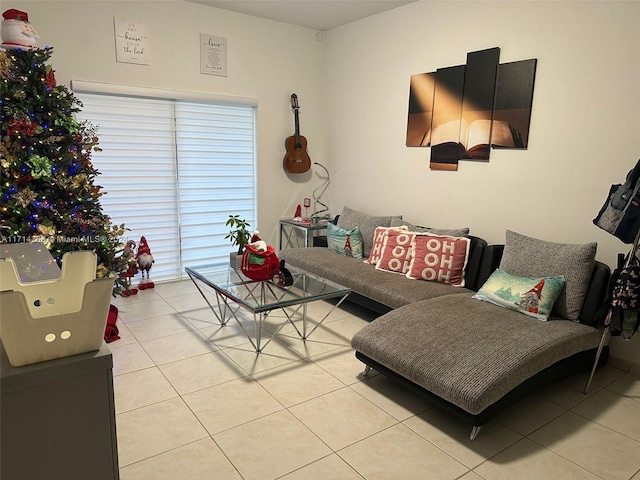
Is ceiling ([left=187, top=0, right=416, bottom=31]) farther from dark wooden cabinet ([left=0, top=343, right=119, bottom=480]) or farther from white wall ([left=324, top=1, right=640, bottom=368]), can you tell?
dark wooden cabinet ([left=0, top=343, right=119, bottom=480])

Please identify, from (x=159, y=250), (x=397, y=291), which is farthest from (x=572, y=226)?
(x=159, y=250)

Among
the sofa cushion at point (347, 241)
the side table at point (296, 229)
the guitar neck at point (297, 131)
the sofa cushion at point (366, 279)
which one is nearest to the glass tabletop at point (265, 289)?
the sofa cushion at point (366, 279)

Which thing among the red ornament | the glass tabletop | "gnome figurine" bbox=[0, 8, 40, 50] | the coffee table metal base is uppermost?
"gnome figurine" bbox=[0, 8, 40, 50]

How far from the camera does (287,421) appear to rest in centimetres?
224

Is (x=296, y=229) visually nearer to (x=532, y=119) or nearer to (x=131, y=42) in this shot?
(x=131, y=42)

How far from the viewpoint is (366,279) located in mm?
3428

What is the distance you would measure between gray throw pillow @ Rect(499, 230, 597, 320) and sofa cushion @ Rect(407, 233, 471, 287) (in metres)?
0.38

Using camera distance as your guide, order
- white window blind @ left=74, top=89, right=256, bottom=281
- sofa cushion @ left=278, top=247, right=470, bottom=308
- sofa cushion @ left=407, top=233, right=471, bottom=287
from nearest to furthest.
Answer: sofa cushion @ left=278, top=247, right=470, bottom=308, sofa cushion @ left=407, top=233, right=471, bottom=287, white window blind @ left=74, top=89, right=256, bottom=281

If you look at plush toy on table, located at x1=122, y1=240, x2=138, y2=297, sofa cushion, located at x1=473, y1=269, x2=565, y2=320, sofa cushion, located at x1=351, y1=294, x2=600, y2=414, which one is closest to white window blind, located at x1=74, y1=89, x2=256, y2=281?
plush toy on table, located at x1=122, y1=240, x2=138, y2=297

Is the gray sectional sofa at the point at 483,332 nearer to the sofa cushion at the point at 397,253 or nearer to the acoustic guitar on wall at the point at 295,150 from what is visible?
the sofa cushion at the point at 397,253

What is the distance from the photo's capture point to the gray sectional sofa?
210 centimetres

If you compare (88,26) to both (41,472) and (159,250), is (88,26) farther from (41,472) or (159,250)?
(41,472)

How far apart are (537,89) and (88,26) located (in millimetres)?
3560

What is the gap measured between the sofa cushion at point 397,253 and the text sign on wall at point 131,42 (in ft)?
8.86
